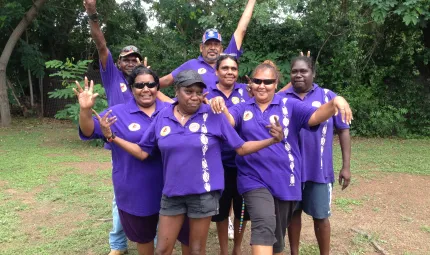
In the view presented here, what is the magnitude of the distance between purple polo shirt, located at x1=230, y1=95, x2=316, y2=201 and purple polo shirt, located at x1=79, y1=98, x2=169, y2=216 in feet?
2.26

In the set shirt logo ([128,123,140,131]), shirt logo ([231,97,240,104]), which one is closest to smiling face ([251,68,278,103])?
shirt logo ([231,97,240,104])

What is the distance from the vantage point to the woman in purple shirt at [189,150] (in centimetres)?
291

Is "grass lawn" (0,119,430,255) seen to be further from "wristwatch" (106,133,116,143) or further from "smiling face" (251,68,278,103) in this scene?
"smiling face" (251,68,278,103)

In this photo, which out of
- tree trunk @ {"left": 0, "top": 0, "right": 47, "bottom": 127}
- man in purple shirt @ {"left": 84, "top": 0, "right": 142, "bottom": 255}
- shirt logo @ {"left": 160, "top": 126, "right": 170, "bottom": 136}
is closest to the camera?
shirt logo @ {"left": 160, "top": 126, "right": 170, "bottom": 136}

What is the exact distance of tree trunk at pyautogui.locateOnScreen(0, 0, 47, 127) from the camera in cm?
1306

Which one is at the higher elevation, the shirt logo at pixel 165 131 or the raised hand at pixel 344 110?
the raised hand at pixel 344 110

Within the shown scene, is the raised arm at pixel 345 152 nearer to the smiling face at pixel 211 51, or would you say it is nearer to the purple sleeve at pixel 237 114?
the purple sleeve at pixel 237 114

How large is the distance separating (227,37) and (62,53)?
9.33 meters

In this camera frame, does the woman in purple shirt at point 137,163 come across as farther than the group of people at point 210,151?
Yes

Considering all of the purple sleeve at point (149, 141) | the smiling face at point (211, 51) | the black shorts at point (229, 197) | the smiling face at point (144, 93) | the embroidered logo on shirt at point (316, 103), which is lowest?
the black shorts at point (229, 197)

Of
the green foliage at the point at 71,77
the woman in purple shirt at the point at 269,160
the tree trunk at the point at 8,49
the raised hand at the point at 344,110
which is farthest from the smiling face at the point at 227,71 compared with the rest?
the tree trunk at the point at 8,49

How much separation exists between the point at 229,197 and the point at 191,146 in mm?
1009

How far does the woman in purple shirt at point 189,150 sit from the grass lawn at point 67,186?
4.95 ft

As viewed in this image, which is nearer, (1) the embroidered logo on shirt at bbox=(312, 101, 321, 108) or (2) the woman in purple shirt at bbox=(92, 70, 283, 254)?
(2) the woman in purple shirt at bbox=(92, 70, 283, 254)
